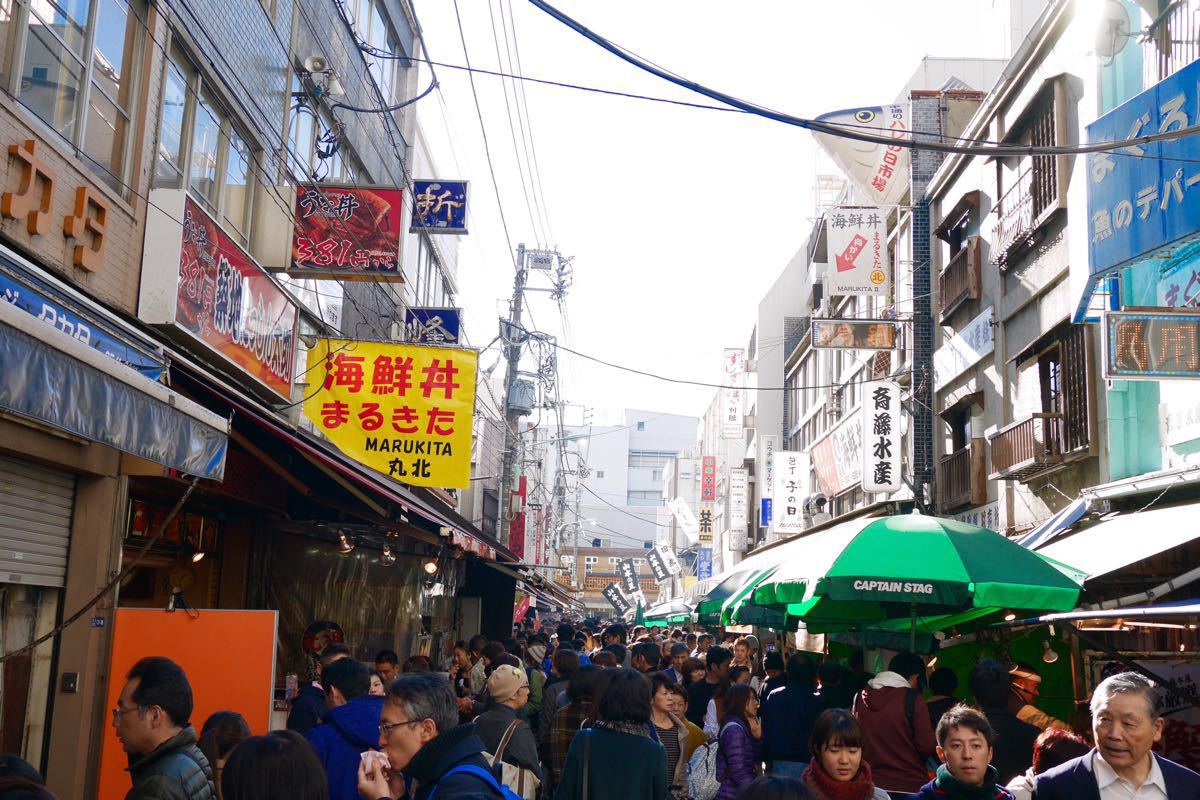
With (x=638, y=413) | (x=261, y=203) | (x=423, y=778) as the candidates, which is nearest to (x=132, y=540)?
(x=261, y=203)

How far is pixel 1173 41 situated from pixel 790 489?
2111 centimetres

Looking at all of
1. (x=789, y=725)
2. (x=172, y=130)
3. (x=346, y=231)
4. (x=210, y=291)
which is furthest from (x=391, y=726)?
(x=346, y=231)

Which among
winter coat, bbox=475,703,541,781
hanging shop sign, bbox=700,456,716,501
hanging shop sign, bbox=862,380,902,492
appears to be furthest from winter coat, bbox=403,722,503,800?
hanging shop sign, bbox=700,456,716,501

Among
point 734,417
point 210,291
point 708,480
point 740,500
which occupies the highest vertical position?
point 734,417

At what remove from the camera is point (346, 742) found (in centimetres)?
554

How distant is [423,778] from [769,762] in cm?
488

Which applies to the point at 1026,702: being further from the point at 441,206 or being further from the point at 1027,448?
the point at 441,206

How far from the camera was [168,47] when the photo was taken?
9719 millimetres

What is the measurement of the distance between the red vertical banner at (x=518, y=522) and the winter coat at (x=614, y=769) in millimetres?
28918

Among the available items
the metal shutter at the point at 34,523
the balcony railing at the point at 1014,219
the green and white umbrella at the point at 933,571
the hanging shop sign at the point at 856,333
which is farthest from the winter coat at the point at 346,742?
the hanging shop sign at the point at 856,333

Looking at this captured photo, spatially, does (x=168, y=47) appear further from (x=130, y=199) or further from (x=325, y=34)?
(x=325, y=34)

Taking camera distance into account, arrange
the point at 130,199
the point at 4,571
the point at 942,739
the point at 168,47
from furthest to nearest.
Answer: the point at 168,47 → the point at 130,199 → the point at 4,571 → the point at 942,739

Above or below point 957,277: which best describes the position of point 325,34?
above

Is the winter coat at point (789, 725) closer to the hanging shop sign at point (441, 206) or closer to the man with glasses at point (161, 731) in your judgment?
the man with glasses at point (161, 731)
